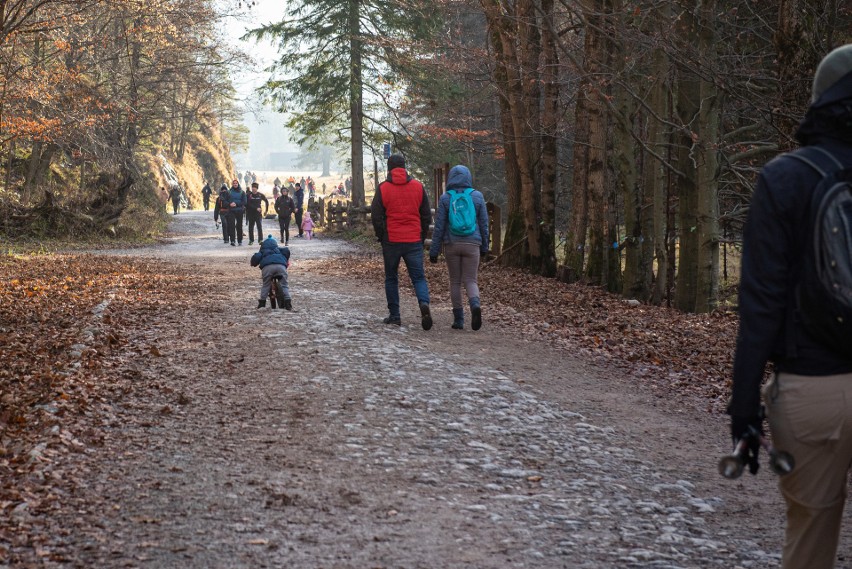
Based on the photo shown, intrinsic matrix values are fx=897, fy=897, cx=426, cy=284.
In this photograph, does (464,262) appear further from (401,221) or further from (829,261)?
(829,261)

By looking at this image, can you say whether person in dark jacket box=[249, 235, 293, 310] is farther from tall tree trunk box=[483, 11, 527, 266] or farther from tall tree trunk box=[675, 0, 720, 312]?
tall tree trunk box=[483, 11, 527, 266]

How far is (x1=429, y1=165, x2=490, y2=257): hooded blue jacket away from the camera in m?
11.5

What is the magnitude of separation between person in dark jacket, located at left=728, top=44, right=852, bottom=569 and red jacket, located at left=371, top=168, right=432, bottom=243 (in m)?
8.91

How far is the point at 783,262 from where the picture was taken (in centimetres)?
280

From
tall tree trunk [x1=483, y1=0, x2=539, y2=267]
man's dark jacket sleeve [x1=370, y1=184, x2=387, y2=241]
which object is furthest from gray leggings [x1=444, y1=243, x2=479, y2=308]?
tall tree trunk [x1=483, y1=0, x2=539, y2=267]

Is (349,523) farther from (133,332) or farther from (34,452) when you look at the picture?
(133,332)

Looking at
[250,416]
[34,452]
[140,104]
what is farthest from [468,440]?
[140,104]

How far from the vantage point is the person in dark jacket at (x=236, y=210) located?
30.3 meters

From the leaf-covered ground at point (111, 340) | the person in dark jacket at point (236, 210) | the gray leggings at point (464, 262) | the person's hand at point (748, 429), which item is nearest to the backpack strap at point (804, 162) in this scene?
the person's hand at point (748, 429)

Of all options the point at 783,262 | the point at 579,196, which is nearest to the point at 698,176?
the point at 579,196

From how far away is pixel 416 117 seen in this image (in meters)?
36.7

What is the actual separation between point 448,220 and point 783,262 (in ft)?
28.9

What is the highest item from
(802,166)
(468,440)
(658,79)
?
(658,79)

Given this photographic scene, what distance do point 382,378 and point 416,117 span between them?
2909 cm
